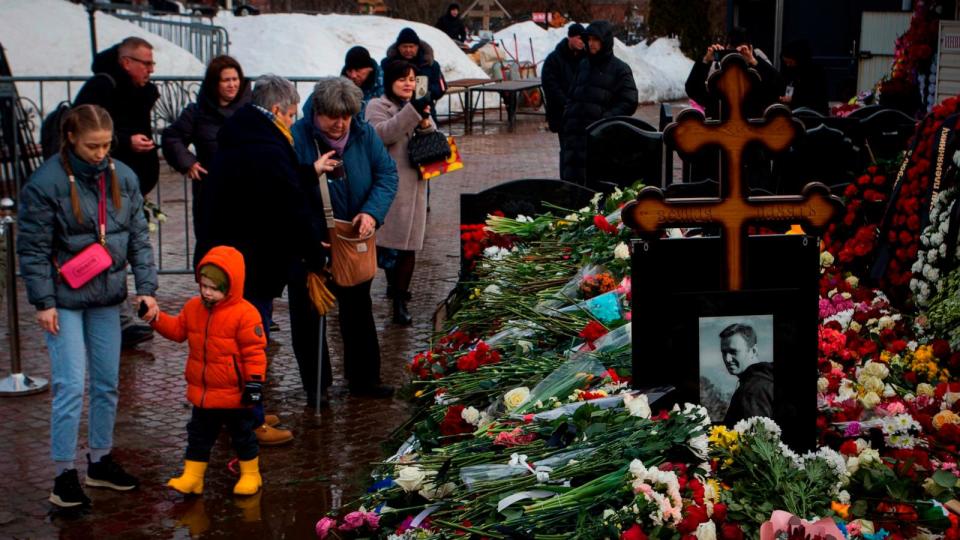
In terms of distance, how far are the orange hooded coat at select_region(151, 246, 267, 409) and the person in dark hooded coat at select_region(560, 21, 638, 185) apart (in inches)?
240

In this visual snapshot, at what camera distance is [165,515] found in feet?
18.1

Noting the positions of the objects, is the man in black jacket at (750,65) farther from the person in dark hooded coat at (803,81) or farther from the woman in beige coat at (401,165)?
the woman in beige coat at (401,165)

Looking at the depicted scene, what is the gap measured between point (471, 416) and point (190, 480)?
66.4 inches

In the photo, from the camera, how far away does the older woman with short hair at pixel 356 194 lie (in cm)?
699

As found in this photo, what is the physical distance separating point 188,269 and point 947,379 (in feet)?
22.4

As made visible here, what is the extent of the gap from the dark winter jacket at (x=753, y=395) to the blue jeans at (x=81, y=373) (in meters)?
2.91

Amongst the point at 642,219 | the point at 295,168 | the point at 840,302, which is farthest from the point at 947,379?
Answer: the point at 295,168

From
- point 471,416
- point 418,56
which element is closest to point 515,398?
point 471,416

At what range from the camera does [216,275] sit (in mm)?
5539

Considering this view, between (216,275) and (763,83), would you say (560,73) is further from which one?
(216,275)

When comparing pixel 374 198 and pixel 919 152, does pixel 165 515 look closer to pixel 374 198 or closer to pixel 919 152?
pixel 374 198

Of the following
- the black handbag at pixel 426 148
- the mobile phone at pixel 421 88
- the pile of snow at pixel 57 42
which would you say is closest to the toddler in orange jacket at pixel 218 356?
the black handbag at pixel 426 148

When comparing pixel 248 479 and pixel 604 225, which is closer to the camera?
pixel 248 479

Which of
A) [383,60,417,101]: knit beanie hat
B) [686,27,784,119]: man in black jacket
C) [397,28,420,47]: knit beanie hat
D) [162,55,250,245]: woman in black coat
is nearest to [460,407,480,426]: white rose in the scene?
[162,55,250,245]: woman in black coat
